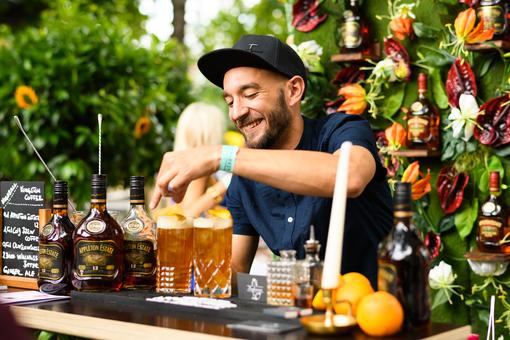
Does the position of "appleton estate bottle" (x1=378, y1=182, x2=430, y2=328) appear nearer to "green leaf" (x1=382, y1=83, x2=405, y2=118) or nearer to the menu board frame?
the menu board frame

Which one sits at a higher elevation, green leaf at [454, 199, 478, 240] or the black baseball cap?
the black baseball cap

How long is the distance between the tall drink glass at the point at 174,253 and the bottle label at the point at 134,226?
0.11 m

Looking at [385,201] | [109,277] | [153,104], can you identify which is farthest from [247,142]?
[153,104]

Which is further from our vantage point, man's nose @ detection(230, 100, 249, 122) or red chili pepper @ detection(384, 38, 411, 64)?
red chili pepper @ detection(384, 38, 411, 64)

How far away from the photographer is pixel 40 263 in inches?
88.0

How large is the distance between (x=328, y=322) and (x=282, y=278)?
247 mm

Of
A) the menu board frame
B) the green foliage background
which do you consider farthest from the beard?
the green foliage background

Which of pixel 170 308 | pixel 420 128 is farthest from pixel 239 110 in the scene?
pixel 420 128

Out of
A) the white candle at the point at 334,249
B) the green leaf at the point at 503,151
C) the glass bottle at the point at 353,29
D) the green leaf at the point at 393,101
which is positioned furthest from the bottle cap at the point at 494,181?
the white candle at the point at 334,249

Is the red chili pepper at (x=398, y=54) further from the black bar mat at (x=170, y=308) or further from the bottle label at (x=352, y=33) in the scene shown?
the black bar mat at (x=170, y=308)

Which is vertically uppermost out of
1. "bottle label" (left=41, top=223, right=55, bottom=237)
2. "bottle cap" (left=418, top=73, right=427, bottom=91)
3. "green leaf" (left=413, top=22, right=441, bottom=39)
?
"green leaf" (left=413, top=22, right=441, bottom=39)

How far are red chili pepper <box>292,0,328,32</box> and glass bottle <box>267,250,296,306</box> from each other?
76.0 inches

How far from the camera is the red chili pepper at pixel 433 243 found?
3.18 metres

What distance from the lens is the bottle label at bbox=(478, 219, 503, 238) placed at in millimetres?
2955
